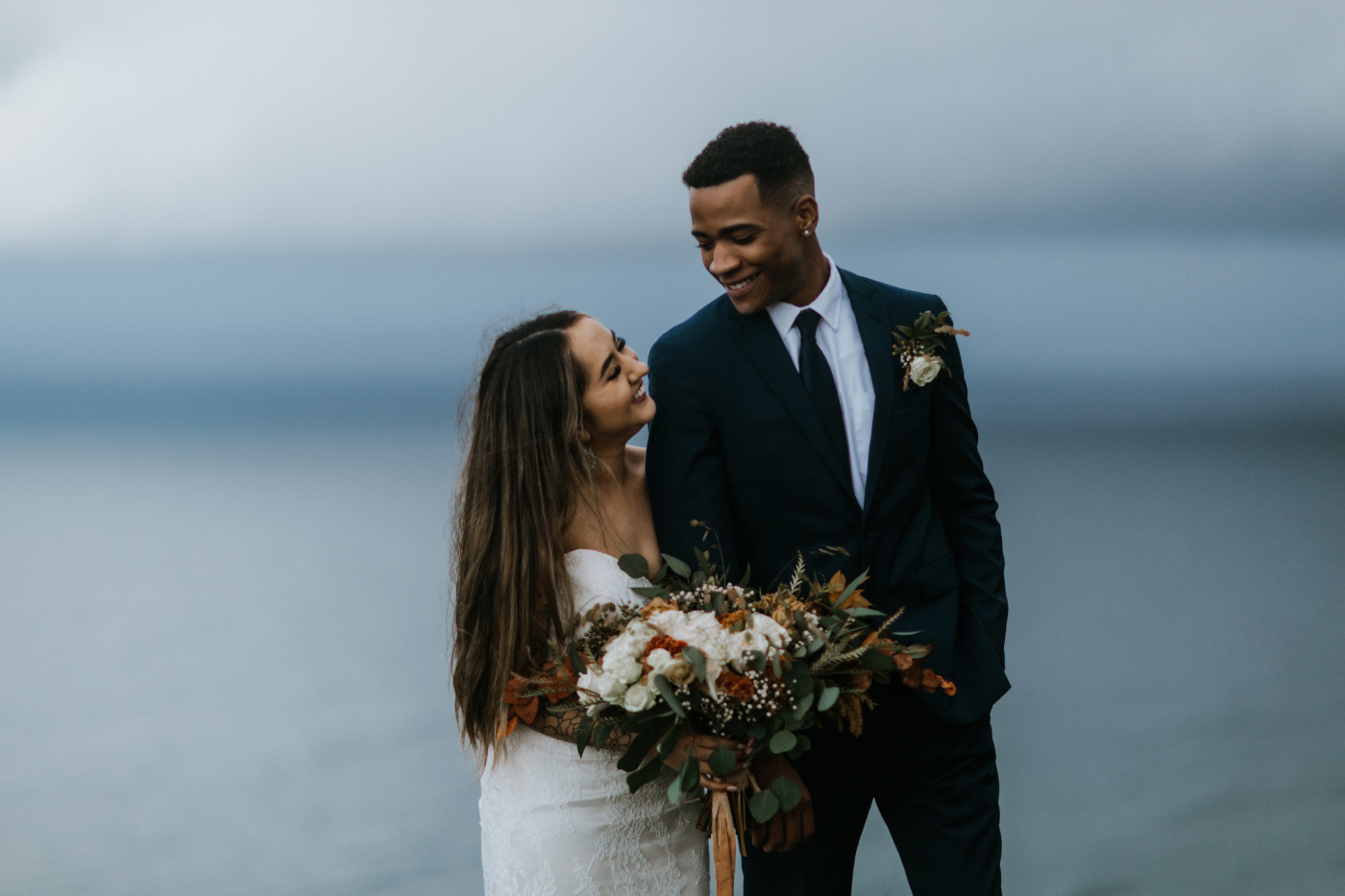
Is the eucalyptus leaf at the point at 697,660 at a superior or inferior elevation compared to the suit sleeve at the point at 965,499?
inferior

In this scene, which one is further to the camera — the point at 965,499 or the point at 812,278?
the point at 965,499

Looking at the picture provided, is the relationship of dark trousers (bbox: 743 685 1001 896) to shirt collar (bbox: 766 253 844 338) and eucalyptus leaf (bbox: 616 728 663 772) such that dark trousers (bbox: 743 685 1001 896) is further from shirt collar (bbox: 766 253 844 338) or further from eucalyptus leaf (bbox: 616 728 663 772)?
shirt collar (bbox: 766 253 844 338)

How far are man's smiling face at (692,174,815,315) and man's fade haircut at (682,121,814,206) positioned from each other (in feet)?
0.05

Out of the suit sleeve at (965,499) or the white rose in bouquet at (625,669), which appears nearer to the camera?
the white rose in bouquet at (625,669)

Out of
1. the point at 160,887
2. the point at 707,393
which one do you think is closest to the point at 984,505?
the point at 707,393

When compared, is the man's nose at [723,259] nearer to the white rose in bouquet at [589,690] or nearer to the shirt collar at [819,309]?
the shirt collar at [819,309]

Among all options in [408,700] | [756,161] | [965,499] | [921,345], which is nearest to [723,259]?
[756,161]

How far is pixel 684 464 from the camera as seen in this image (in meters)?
2.21

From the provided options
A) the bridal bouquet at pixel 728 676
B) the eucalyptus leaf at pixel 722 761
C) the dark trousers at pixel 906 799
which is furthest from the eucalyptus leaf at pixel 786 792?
the dark trousers at pixel 906 799

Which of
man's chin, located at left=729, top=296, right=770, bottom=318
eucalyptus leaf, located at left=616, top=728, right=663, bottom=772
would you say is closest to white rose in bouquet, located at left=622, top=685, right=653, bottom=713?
eucalyptus leaf, located at left=616, top=728, right=663, bottom=772

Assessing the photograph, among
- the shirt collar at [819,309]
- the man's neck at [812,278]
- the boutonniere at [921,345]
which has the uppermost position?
the man's neck at [812,278]

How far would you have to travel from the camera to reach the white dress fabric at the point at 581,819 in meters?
2.22

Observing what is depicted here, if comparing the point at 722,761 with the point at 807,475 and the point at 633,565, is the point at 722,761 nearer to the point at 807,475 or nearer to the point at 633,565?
the point at 633,565

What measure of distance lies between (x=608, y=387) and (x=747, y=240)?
1.38 feet
